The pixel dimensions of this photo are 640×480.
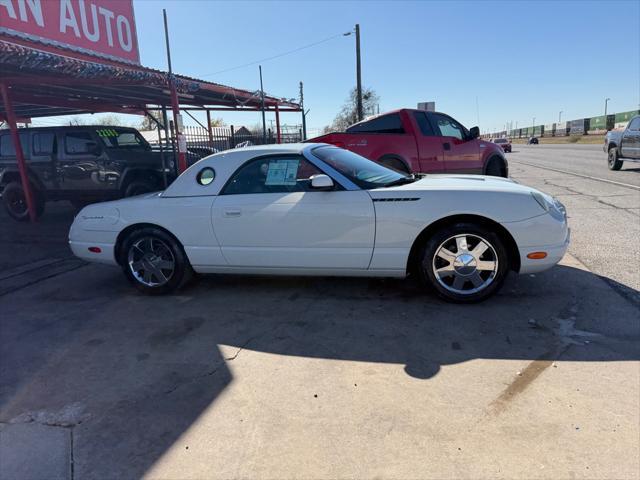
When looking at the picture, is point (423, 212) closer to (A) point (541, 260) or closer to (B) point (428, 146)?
(A) point (541, 260)

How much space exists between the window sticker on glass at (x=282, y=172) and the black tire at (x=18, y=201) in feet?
25.6

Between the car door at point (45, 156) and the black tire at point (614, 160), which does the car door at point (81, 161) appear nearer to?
the car door at point (45, 156)

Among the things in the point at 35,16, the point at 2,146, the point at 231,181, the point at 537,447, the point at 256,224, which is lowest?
the point at 537,447

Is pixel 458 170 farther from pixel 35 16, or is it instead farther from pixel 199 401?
pixel 35 16

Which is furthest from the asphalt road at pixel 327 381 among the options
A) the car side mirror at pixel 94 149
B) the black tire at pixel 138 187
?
the car side mirror at pixel 94 149

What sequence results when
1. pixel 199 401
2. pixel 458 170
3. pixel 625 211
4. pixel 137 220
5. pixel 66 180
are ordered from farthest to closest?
1. pixel 66 180
2. pixel 458 170
3. pixel 625 211
4. pixel 137 220
5. pixel 199 401

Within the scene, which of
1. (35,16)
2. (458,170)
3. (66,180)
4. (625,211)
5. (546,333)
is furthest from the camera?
(35,16)

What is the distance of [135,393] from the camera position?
9.22ft

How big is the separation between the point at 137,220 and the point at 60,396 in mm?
2101

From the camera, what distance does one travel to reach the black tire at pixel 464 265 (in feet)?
12.4

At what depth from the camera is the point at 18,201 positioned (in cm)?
977

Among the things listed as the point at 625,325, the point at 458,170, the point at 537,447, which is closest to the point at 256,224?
the point at 537,447

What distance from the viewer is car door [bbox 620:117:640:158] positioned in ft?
45.7

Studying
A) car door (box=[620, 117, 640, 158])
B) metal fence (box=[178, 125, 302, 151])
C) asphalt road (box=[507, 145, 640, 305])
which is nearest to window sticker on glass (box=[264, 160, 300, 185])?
asphalt road (box=[507, 145, 640, 305])
